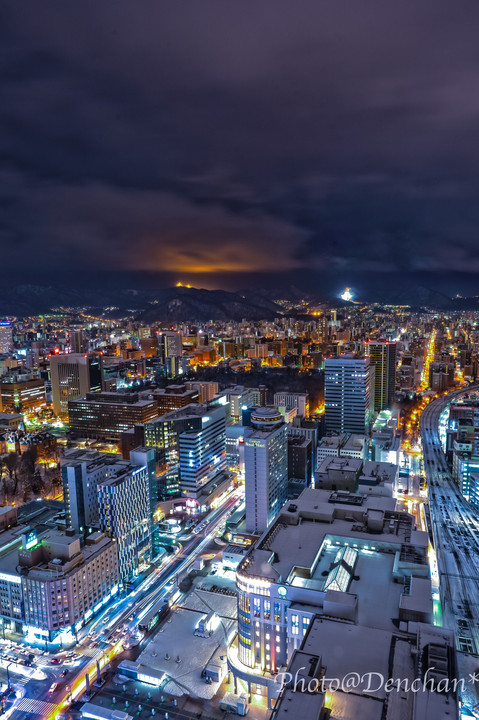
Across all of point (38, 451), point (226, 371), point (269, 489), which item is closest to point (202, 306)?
point (226, 371)

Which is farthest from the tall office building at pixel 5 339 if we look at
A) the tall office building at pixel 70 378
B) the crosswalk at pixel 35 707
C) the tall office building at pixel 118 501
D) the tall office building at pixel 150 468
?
the crosswalk at pixel 35 707

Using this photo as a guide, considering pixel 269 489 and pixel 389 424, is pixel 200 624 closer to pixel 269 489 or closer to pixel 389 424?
pixel 269 489

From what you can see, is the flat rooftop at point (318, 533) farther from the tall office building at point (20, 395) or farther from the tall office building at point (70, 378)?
the tall office building at point (20, 395)

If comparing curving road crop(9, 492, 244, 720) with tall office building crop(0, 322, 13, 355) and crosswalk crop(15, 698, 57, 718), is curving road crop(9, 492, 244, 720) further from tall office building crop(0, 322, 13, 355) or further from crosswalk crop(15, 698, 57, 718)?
tall office building crop(0, 322, 13, 355)

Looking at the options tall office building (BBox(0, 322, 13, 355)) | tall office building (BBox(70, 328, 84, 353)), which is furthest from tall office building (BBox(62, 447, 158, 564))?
tall office building (BBox(0, 322, 13, 355))

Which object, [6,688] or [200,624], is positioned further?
[200,624]
